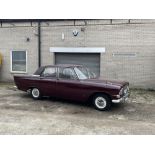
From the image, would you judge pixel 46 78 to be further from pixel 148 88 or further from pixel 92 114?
pixel 148 88

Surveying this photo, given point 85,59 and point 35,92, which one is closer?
point 35,92

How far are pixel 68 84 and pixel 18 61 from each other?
739cm

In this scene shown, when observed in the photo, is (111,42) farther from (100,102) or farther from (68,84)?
(100,102)

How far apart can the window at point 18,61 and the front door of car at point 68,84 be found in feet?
21.3

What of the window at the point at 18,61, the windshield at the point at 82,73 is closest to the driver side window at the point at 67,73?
the windshield at the point at 82,73

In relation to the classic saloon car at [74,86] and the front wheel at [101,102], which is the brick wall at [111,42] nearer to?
the classic saloon car at [74,86]

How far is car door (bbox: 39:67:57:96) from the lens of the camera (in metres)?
9.43

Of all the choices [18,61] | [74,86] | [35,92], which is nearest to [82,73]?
[74,86]

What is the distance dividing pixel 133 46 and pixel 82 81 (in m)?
5.49

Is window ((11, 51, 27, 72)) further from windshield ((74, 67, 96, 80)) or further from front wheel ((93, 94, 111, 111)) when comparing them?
front wheel ((93, 94, 111, 111))

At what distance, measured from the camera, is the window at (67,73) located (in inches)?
357

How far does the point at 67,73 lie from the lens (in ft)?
30.1

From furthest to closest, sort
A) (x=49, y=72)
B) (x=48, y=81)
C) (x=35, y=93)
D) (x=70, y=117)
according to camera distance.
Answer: (x=35, y=93) < (x=49, y=72) < (x=48, y=81) < (x=70, y=117)

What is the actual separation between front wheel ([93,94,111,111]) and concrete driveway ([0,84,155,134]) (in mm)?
198
